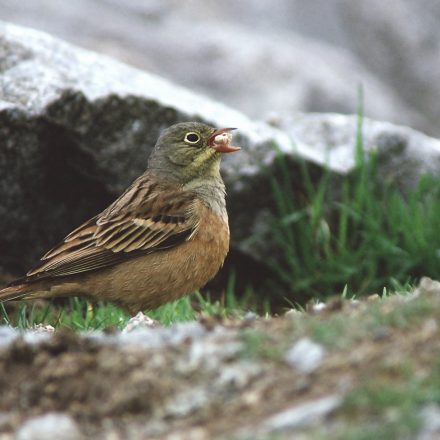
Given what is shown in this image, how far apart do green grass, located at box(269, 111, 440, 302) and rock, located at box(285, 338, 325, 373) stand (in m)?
4.58

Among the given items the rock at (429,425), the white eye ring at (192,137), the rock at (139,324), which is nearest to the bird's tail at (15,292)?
the rock at (139,324)

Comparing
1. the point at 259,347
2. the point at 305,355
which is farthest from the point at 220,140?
the point at 305,355

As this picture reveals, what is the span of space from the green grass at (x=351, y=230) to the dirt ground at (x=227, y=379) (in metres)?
4.25

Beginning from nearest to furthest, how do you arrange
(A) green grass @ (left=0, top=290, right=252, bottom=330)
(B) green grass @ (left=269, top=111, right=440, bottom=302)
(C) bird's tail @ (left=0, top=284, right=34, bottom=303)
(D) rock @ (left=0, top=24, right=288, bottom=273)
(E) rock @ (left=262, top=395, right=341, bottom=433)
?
(E) rock @ (left=262, top=395, right=341, bottom=433), (A) green grass @ (left=0, top=290, right=252, bottom=330), (C) bird's tail @ (left=0, top=284, right=34, bottom=303), (D) rock @ (left=0, top=24, right=288, bottom=273), (B) green grass @ (left=269, top=111, right=440, bottom=302)

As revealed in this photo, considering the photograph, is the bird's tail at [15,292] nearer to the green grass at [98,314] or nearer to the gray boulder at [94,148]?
the green grass at [98,314]

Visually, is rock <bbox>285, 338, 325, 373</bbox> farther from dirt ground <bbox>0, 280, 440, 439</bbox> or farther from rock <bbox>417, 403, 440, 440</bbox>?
rock <bbox>417, 403, 440, 440</bbox>

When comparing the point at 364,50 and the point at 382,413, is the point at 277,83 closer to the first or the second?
the point at 364,50

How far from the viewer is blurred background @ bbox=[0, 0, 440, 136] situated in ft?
42.7

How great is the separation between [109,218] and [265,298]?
2.11 meters

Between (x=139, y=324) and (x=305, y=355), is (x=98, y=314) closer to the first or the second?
(x=139, y=324)

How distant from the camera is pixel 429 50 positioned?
14.2 meters

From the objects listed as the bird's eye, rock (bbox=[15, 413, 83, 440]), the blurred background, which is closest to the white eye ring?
the bird's eye

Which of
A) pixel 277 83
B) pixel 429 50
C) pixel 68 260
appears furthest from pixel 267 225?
pixel 429 50

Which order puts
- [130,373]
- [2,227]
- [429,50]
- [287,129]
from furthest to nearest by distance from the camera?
[429,50], [287,129], [2,227], [130,373]
